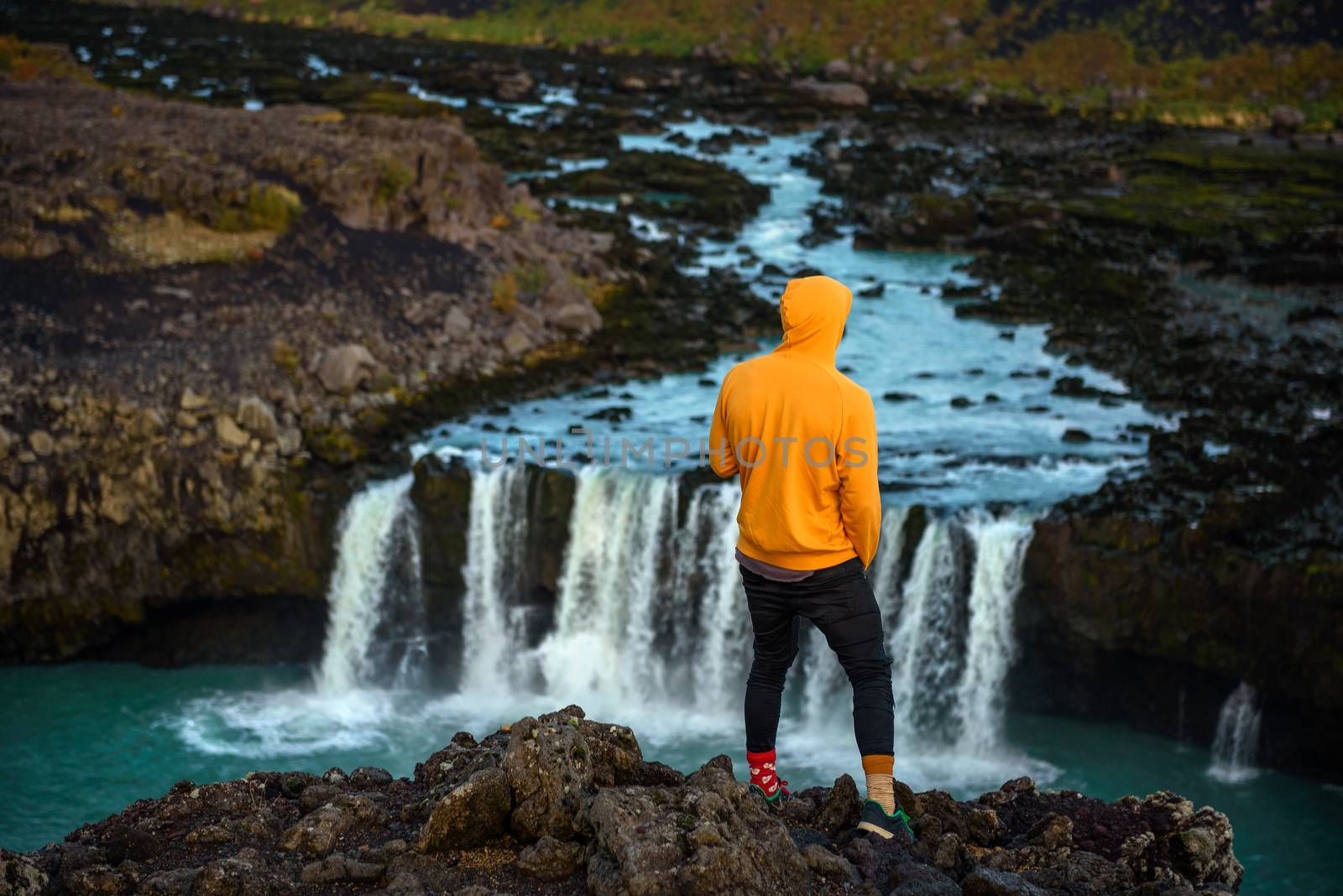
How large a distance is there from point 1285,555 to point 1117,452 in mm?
4595

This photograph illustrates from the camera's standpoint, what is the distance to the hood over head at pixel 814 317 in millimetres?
6867

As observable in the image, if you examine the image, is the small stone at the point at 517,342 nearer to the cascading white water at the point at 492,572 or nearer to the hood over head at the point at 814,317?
the cascading white water at the point at 492,572

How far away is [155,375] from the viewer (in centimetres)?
2180

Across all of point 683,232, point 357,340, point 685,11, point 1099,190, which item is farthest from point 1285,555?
point 685,11

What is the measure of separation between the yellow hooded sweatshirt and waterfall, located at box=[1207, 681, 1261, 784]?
12.6 meters

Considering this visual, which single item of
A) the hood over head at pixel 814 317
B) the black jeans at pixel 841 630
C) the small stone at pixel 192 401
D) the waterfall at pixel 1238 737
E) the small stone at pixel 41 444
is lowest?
the waterfall at pixel 1238 737

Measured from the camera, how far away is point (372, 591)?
69.6 feet

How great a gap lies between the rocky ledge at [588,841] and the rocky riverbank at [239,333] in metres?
13.0

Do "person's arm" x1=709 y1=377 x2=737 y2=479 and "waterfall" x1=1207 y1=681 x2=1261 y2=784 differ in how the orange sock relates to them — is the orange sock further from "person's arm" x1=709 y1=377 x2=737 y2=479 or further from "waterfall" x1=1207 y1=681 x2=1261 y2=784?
"waterfall" x1=1207 y1=681 x2=1261 y2=784

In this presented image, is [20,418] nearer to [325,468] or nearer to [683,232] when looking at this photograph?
[325,468]

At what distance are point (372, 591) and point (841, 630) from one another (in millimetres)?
15316

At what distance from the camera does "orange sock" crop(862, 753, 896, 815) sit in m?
7.12

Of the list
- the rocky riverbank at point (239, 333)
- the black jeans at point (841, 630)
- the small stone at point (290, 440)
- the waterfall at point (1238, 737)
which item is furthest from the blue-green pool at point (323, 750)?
the black jeans at point (841, 630)

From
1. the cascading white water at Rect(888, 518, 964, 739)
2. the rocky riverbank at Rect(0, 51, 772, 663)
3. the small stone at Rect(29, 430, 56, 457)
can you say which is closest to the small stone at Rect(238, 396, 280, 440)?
the rocky riverbank at Rect(0, 51, 772, 663)
